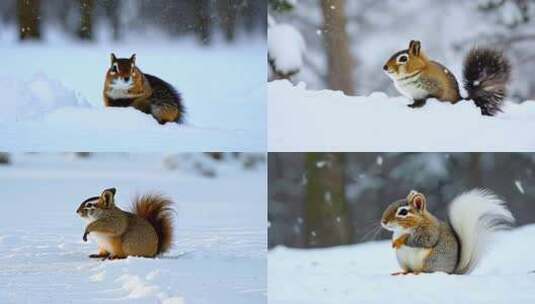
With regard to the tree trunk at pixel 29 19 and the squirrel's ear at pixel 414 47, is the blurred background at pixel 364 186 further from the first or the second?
the tree trunk at pixel 29 19

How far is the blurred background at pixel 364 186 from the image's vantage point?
A: 112 inches

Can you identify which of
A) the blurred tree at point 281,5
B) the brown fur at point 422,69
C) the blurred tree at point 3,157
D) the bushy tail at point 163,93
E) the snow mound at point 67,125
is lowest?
the blurred tree at point 3,157

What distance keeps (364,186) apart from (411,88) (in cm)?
32

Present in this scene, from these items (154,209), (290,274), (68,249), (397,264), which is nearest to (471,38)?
(397,264)

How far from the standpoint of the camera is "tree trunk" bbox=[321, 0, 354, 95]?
2.85m

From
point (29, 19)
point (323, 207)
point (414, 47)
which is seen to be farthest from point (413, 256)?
point (29, 19)

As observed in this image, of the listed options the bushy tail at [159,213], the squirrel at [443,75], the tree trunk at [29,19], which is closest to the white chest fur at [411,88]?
the squirrel at [443,75]

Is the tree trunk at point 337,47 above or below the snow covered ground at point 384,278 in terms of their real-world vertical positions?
above

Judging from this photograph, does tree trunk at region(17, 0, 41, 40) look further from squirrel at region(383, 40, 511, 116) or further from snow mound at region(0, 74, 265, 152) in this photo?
squirrel at region(383, 40, 511, 116)

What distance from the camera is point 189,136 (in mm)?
2850

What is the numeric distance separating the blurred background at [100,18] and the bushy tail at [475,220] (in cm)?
92

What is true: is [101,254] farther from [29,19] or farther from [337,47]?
[337,47]

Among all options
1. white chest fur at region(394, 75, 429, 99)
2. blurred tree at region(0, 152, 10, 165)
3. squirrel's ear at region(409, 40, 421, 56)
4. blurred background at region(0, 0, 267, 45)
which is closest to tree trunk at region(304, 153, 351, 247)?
white chest fur at region(394, 75, 429, 99)

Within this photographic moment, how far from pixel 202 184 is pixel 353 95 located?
518 mm
